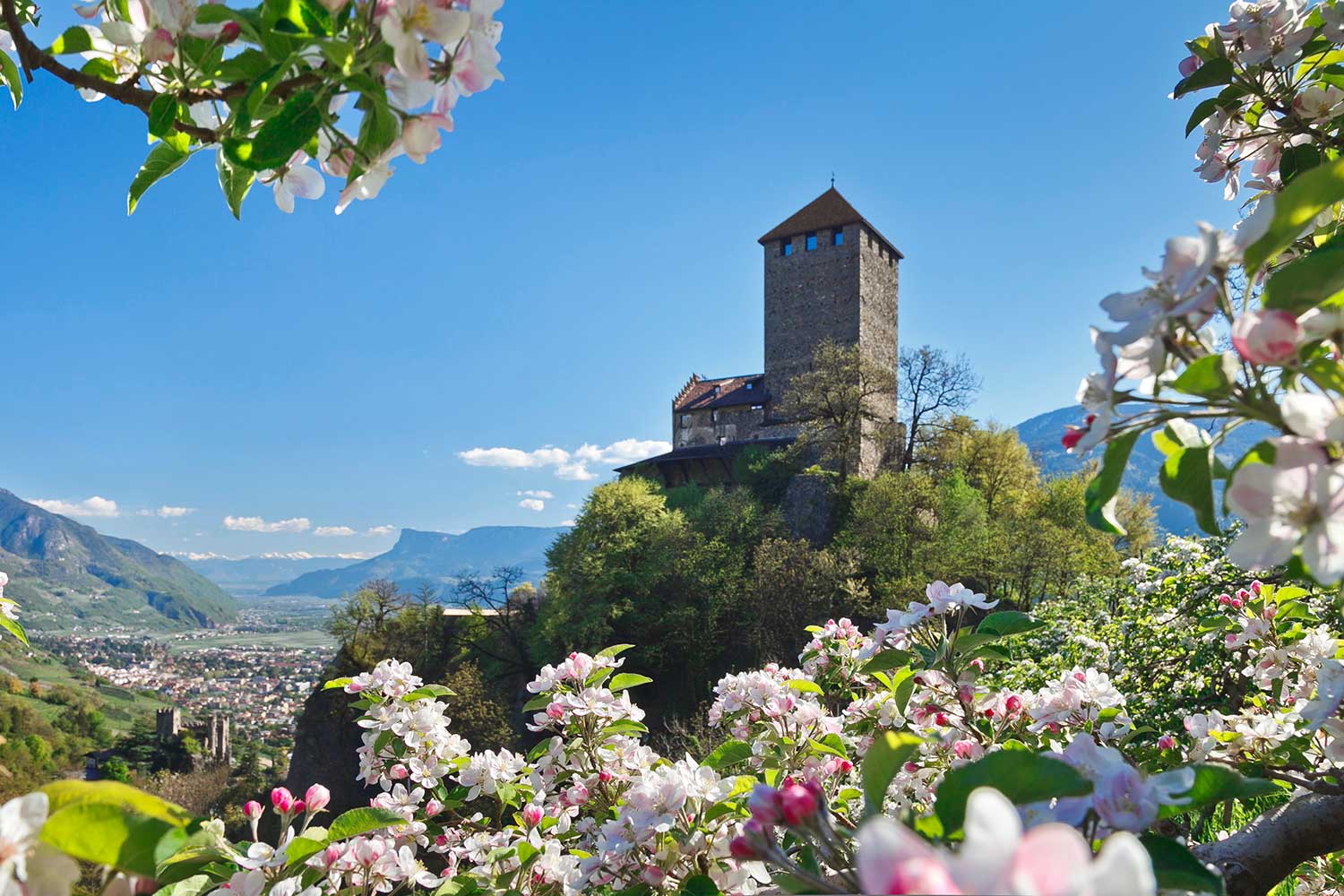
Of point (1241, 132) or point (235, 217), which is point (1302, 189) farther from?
point (1241, 132)

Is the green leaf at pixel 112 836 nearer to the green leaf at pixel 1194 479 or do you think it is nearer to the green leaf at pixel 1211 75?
the green leaf at pixel 1194 479

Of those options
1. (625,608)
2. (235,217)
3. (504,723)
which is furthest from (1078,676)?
(625,608)

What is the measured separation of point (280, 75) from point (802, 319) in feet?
90.4

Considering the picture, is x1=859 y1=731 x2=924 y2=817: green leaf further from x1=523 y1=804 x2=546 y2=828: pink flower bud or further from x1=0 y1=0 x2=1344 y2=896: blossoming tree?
x1=523 y1=804 x2=546 y2=828: pink flower bud

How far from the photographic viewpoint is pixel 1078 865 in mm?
375

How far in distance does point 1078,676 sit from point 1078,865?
1.98 meters

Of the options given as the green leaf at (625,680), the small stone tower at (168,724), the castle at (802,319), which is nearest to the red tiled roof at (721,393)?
the castle at (802,319)

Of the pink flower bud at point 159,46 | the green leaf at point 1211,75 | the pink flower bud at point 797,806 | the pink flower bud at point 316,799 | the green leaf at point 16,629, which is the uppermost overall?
the green leaf at point 1211,75

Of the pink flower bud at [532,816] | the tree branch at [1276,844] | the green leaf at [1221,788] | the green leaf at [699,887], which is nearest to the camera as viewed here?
the green leaf at [1221,788]

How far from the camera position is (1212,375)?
26.5 inches

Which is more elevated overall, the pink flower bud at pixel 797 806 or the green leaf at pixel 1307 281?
the green leaf at pixel 1307 281

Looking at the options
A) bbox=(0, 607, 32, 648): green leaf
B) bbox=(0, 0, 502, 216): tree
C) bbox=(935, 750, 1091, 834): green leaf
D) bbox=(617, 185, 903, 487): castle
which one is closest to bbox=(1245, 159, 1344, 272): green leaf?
bbox=(935, 750, 1091, 834): green leaf

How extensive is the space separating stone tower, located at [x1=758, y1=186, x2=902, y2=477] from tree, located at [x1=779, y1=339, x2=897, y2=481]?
5.92 ft

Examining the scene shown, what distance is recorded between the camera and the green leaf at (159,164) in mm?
972
